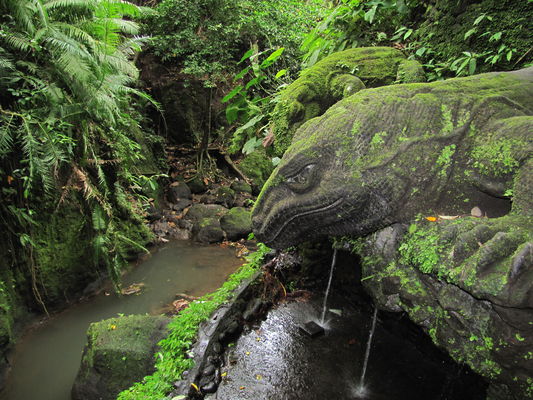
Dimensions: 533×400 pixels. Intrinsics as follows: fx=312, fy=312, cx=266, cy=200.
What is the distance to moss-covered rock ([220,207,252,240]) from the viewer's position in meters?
6.96

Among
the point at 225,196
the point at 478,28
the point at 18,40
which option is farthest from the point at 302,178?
the point at 225,196

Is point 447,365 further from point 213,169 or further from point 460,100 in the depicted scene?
point 213,169

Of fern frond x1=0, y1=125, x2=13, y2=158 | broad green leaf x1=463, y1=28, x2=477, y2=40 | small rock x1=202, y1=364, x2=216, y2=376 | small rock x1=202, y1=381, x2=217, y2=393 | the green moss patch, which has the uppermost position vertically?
fern frond x1=0, y1=125, x2=13, y2=158

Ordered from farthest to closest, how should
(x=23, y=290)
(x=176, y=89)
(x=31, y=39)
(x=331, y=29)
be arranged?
(x=176, y=89), (x=331, y=29), (x=23, y=290), (x=31, y=39)

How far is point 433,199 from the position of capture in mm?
1861

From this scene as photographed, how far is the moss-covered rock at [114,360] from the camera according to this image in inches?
115

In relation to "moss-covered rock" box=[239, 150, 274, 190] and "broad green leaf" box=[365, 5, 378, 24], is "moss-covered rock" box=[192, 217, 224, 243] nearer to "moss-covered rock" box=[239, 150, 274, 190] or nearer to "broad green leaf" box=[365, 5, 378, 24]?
"moss-covered rock" box=[239, 150, 274, 190]

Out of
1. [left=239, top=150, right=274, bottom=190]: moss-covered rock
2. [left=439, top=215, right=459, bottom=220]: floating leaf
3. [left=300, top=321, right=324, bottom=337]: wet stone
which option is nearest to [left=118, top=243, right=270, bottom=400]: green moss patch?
[left=300, top=321, right=324, bottom=337]: wet stone

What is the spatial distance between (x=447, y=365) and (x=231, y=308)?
1959mm

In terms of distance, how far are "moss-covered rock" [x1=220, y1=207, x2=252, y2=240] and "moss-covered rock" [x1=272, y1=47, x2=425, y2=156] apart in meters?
3.93

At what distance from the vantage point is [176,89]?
9.74 m

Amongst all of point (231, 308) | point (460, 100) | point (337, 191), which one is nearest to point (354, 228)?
point (337, 191)

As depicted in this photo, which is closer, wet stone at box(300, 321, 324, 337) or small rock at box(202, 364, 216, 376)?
small rock at box(202, 364, 216, 376)

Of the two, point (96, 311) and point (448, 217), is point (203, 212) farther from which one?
point (448, 217)
